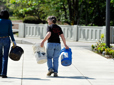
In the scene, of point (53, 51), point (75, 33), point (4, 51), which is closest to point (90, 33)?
point (75, 33)

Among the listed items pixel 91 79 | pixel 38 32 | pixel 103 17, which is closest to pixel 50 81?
pixel 91 79

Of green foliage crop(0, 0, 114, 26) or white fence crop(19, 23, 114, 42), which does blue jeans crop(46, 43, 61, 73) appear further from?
green foliage crop(0, 0, 114, 26)

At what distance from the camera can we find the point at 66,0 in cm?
2400

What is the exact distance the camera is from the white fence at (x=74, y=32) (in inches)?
763

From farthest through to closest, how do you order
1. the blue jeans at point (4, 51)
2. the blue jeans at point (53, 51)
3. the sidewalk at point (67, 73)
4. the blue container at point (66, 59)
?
the blue container at point (66, 59) → the blue jeans at point (53, 51) → the blue jeans at point (4, 51) → the sidewalk at point (67, 73)

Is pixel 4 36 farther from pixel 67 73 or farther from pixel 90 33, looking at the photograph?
pixel 90 33

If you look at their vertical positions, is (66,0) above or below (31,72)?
above

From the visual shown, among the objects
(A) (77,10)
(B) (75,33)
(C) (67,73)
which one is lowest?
(C) (67,73)

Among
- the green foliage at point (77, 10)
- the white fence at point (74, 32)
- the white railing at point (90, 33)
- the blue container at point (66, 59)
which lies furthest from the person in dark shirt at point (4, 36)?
the green foliage at point (77, 10)

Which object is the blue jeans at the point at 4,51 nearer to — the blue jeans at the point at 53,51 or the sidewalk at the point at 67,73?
the sidewalk at the point at 67,73

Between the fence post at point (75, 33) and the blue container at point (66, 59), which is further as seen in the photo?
the fence post at point (75, 33)

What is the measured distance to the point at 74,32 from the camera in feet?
66.8

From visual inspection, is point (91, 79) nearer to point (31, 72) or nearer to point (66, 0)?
point (31, 72)

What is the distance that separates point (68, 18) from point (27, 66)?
15.8 meters
